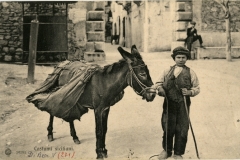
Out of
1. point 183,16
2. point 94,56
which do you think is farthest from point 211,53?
point 94,56

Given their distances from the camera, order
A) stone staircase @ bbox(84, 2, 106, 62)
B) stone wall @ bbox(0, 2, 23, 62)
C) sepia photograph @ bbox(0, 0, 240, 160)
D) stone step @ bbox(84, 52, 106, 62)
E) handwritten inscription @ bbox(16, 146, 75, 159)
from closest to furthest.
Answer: sepia photograph @ bbox(0, 0, 240, 160) → handwritten inscription @ bbox(16, 146, 75, 159) → stone step @ bbox(84, 52, 106, 62) → stone wall @ bbox(0, 2, 23, 62) → stone staircase @ bbox(84, 2, 106, 62)

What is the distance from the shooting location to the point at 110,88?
127 inches

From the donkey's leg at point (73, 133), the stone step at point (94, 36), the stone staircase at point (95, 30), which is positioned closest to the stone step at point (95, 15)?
the stone staircase at point (95, 30)

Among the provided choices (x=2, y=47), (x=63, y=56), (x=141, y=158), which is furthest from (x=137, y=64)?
(x=2, y=47)

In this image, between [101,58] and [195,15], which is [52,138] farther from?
[195,15]

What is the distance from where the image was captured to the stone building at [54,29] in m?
4.61

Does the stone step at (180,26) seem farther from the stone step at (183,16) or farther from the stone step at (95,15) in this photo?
the stone step at (95,15)

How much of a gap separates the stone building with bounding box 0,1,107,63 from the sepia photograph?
13mm

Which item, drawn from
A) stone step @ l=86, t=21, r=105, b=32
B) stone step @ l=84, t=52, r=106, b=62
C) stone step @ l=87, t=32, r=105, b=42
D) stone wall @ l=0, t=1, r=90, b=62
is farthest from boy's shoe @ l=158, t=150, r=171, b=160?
stone step @ l=86, t=21, r=105, b=32

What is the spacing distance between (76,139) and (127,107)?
1.97 ft

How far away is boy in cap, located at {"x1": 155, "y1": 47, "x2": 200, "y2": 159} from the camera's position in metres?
3.23

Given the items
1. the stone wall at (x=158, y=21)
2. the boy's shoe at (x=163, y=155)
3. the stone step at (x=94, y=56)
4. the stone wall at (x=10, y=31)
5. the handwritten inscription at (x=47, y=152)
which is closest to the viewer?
the boy's shoe at (x=163, y=155)

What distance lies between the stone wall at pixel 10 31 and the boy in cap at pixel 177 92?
2.21 m

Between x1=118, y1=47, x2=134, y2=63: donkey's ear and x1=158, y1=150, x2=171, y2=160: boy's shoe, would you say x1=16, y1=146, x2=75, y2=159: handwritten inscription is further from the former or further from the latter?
x1=118, y1=47, x2=134, y2=63: donkey's ear
